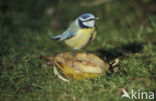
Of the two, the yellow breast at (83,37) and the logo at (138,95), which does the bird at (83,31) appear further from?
the logo at (138,95)

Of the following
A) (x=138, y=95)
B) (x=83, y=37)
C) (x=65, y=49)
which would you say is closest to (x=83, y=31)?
(x=83, y=37)

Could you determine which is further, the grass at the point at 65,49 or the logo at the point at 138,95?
the grass at the point at 65,49

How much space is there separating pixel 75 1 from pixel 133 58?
3.31m

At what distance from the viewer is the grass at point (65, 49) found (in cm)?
261

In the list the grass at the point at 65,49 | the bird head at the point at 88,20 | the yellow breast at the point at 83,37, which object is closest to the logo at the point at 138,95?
the grass at the point at 65,49

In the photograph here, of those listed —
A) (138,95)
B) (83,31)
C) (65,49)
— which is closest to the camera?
(138,95)

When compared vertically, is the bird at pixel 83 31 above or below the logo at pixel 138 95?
above

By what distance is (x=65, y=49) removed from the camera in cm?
418

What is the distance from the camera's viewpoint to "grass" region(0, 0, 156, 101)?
261cm

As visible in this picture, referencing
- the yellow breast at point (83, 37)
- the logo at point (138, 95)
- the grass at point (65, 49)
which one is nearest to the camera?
the logo at point (138, 95)

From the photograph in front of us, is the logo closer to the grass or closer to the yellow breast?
the grass

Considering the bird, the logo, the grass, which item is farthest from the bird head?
the logo

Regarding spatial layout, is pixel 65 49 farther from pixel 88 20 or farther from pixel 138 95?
pixel 138 95

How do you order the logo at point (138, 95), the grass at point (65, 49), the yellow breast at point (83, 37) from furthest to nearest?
the yellow breast at point (83, 37) → the grass at point (65, 49) → the logo at point (138, 95)
